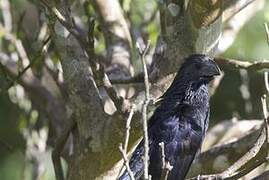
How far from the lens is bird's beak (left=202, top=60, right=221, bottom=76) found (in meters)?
4.62

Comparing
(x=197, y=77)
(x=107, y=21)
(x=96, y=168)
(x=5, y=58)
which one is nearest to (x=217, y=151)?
(x=197, y=77)

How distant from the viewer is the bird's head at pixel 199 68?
4.59 metres

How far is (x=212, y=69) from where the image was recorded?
466cm

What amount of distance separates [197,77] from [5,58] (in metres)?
1.77

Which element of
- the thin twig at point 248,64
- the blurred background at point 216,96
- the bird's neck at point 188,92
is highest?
the thin twig at point 248,64

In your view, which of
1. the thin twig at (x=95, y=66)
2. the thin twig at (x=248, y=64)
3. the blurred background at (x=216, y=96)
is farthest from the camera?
the blurred background at (x=216, y=96)

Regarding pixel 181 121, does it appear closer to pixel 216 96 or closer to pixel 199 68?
pixel 199 68

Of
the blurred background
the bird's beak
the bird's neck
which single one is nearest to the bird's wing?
the bird's neck

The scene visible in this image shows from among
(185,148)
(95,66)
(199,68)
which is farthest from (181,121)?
(95,66)

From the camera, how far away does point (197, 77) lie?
16.2ft

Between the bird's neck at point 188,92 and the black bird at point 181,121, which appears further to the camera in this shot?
the bird's neck at point 188,92

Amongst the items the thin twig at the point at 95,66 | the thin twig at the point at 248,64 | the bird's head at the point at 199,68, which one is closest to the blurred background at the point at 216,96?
the thin twig at the point at 248,64

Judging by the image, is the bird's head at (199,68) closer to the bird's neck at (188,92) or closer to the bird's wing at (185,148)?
the bird's neck at (188,92)

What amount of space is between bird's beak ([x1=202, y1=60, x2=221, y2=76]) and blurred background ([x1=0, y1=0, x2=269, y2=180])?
63.7 inches
